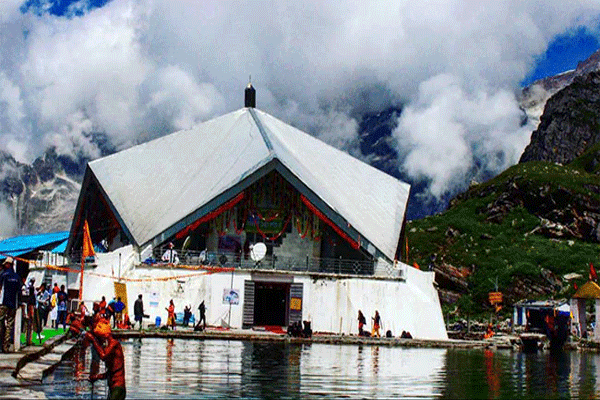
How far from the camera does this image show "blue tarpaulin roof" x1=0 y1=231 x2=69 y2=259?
6063 centimetres

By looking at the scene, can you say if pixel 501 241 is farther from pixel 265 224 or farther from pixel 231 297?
pixel 231 297

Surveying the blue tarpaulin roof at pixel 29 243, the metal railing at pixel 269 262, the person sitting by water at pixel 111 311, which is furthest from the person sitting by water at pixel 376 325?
the blue tarpaulin roof at pixel 29 243

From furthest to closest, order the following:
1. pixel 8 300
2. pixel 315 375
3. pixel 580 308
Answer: pixel 580 308, pixel 315 375, pixel 8 300

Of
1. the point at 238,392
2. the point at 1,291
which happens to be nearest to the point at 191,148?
the point at 1,291

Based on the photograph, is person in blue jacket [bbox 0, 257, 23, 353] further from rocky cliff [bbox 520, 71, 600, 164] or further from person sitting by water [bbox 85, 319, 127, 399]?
rocky cliff [bbox 520, 71, 600, 164]

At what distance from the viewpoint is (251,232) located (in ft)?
164

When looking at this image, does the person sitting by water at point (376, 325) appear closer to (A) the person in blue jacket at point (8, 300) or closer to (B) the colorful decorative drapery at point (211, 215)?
(B) the colorful decorative drapery at point (211, 215)

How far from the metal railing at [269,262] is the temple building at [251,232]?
75mm

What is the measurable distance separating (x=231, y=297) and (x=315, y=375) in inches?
924

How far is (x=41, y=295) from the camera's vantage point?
34094mm

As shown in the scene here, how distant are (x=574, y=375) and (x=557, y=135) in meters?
99.3

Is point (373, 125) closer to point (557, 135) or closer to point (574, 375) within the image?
point (557, 135)

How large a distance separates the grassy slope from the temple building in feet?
56.3

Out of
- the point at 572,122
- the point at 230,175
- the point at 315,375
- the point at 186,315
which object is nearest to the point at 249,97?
the point at 230,175
